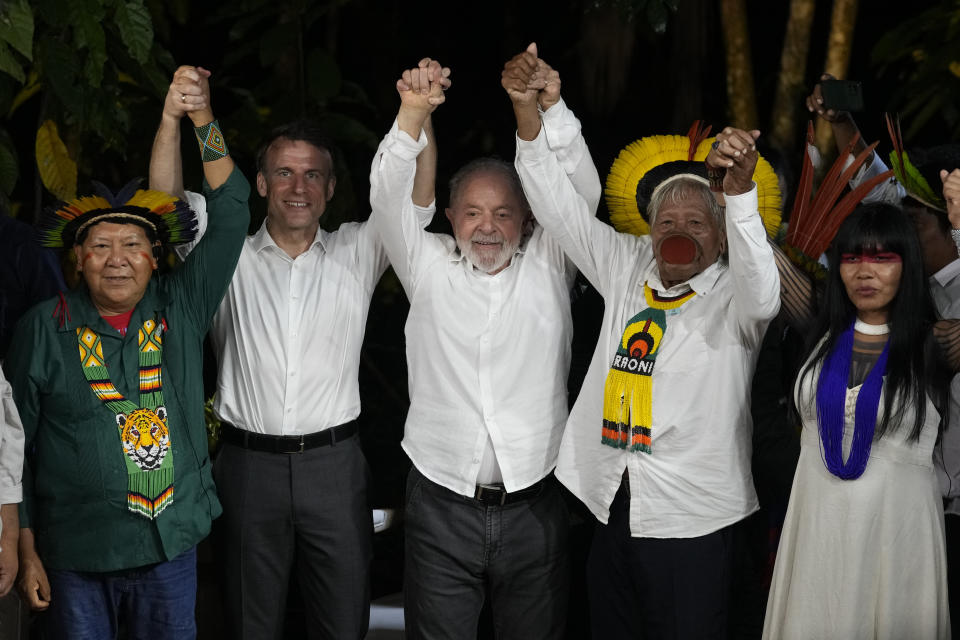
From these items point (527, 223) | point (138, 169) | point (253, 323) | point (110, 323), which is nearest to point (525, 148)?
point (527, 223)

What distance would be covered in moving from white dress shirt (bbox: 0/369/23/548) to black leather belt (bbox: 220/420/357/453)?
593 millimetres

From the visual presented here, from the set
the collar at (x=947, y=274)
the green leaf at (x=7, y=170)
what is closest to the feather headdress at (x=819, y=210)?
the collar at (x=947, y=274)

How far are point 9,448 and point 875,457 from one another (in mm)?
1948

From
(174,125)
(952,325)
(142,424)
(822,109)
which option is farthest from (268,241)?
(952,325)

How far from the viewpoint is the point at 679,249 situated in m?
2.82

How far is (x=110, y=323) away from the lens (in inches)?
114

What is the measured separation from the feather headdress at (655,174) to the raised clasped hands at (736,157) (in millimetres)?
326

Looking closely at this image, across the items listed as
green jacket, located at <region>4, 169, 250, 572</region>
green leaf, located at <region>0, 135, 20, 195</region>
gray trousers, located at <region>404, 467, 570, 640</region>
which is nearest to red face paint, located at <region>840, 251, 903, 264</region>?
gray trousers, located at <region>404, 467, 570, 640</region>

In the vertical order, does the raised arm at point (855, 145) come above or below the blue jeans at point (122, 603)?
above

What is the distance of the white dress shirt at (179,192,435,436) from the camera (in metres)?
3.14

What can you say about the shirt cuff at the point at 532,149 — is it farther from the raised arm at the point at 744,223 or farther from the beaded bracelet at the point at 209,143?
the beaded bracelet at the point at 209,143

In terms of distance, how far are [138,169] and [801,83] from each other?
2747mm

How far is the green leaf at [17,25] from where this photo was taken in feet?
10.5

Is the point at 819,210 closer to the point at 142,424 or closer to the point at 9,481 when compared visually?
the point at 142,424
